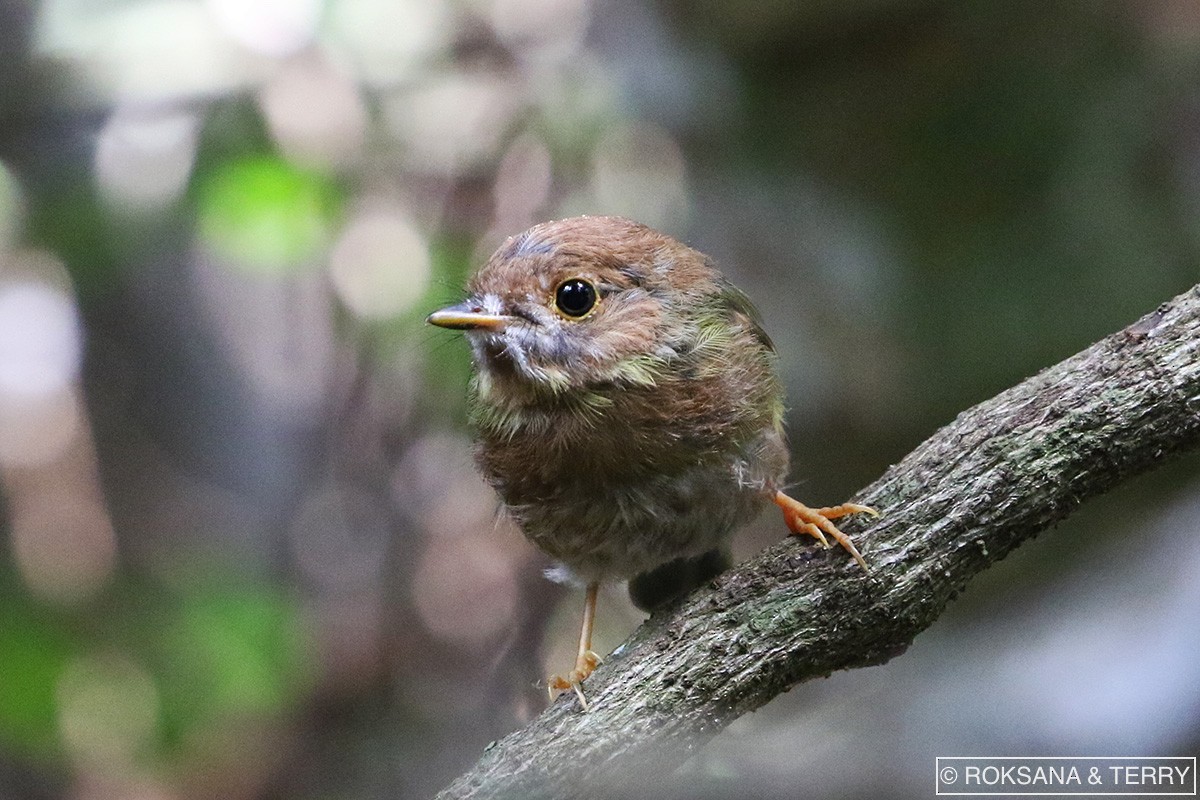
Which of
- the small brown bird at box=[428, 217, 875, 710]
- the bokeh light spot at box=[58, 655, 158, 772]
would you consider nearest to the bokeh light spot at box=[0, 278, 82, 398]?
the bokeh light spot at box=[58, 655, 158, 772]

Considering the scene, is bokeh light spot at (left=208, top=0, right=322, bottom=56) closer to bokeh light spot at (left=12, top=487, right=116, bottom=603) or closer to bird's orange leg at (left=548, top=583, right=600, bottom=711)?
bokeh light spot at (left=12, top=487, right=116, bottom=603)

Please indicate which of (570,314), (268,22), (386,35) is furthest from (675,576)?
(268,22)

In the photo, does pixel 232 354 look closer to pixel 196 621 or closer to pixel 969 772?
pixel 196 621

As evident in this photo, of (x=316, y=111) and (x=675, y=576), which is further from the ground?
(x=316, y=111)

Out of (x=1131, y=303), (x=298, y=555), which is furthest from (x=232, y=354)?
(x=1131, y=303)

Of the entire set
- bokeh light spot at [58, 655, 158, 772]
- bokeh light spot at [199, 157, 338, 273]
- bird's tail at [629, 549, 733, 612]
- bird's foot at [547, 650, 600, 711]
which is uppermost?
bokeh light spot at [199, 157, 338, 273]

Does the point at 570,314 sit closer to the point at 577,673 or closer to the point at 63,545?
the point at 577,673

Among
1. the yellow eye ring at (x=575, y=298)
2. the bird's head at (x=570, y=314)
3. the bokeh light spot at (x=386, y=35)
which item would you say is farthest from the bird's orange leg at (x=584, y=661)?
the bokeh light spot at (x=386, y=35)
